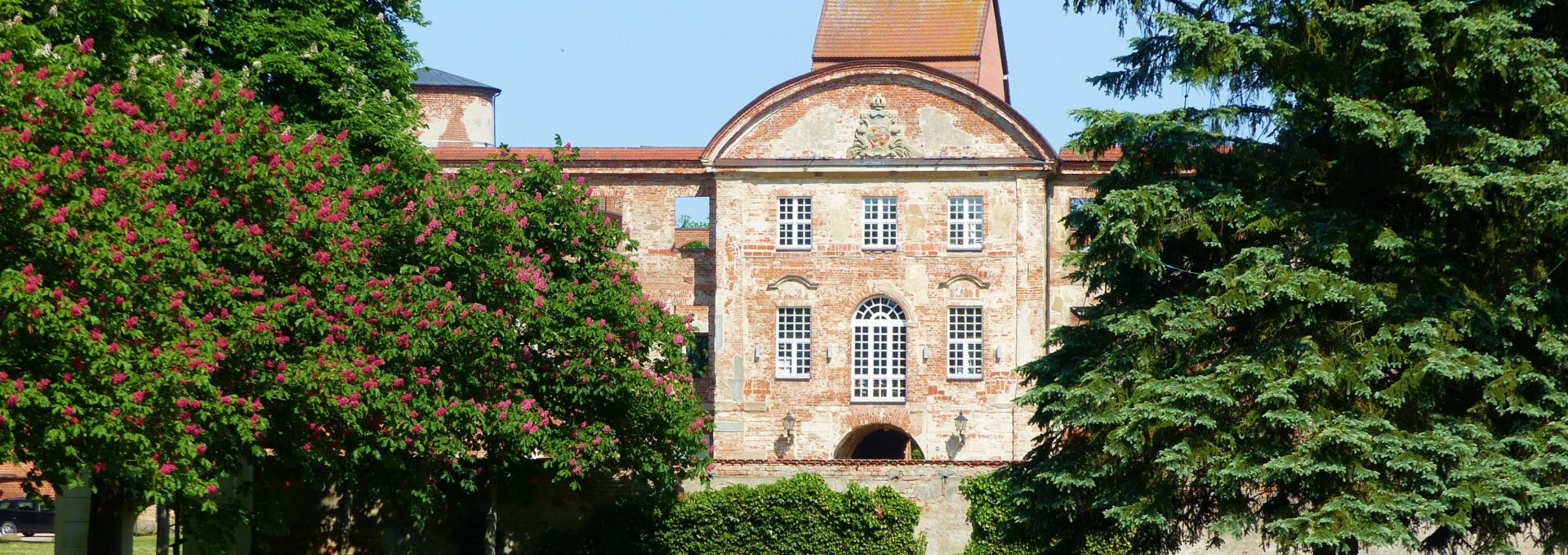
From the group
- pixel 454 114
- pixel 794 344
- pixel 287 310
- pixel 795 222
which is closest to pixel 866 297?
pixel 794 344

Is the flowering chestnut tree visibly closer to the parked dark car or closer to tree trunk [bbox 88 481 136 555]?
tree trunk [bbox 88 481 136 555]

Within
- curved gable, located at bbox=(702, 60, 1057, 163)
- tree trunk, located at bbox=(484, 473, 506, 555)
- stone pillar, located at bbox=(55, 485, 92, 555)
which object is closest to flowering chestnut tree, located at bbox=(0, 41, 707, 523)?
tree trunk, located at bbox=(484, 473, 506, 555)

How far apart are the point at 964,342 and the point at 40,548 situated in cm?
1807

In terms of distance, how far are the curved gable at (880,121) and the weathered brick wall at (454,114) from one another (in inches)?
425

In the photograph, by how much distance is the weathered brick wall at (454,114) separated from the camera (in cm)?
4603

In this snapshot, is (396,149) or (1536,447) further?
(396,149)

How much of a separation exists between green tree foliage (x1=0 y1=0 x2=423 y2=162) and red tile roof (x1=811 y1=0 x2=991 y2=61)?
14.6 m

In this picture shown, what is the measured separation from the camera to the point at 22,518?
119 feet

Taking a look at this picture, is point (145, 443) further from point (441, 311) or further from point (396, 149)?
point (396, 149)

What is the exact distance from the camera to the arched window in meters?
37.4

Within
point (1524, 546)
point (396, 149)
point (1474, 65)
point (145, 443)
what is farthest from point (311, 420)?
point (1524, 546)

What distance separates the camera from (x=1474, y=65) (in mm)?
17484

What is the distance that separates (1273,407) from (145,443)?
35.2ft

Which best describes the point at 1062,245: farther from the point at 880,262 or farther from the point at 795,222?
the point at 795,222
